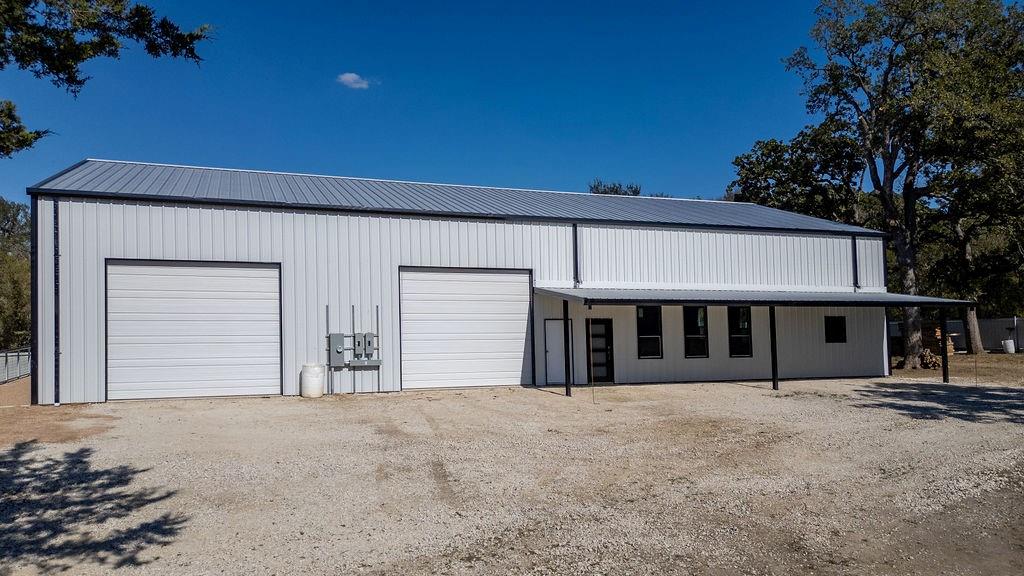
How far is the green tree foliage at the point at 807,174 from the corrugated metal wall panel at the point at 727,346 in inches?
425

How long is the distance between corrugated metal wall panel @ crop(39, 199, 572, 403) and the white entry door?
115cm

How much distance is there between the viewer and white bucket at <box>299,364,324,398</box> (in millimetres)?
14906

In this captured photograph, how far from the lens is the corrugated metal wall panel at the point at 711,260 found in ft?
61.0

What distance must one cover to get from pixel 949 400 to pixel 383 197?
14.4 meters

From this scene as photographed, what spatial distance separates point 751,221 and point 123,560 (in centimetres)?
1998

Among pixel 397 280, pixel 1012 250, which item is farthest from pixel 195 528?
pixel 1012 250

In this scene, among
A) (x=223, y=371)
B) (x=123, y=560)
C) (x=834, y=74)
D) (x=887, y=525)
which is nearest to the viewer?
(x=123, y=560)

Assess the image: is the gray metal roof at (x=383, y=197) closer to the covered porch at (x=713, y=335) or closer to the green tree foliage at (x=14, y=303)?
the covered porch at (x=713, y=335)

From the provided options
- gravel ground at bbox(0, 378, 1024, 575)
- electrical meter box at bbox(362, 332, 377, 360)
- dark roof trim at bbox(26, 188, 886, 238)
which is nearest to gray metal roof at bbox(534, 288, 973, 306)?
dark roof trim at bbox(26, 188, 886, 238)

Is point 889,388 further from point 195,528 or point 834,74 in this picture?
point 195,528

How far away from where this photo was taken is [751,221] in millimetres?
21469

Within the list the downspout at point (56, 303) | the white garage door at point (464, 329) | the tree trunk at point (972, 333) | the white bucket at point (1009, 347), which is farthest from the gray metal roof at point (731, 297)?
the white bucket at point (1009, 347)

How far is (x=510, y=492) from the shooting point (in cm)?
712

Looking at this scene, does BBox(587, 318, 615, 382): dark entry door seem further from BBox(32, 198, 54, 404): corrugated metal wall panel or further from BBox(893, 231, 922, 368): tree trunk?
BBox(893, 231, 922, 368): tree trunk
